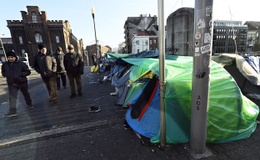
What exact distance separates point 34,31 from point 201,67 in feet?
124

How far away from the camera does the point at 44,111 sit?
4.12 metres

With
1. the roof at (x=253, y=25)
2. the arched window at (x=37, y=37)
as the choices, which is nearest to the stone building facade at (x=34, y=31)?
the arched window at (x=37, y=37)

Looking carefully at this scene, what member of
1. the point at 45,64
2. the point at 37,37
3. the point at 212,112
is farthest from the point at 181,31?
the point at 37,37

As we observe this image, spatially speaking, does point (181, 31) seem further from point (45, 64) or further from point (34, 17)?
point (34, 17)

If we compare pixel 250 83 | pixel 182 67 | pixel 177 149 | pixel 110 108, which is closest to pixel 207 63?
pixel 182 67

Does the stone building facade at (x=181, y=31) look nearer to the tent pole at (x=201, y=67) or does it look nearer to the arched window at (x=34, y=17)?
the tent pole at (x=201, y=67)

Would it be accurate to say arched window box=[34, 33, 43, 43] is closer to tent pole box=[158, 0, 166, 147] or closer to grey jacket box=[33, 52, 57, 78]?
grey jacket box=[33, 52, 57, 78]

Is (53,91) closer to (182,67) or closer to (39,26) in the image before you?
(182,67)

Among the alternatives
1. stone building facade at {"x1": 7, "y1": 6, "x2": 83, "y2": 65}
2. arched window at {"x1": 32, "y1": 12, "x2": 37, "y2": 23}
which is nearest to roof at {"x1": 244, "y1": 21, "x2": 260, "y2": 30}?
stone building facade at {"x1": 7, "y1": 6, "x2": 83, "y2": 65}

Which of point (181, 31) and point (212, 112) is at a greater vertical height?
point (181, 31)

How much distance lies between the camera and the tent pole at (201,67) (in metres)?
1.71

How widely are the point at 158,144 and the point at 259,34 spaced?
74855 millimetres

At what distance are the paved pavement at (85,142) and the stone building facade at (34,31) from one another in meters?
30.7

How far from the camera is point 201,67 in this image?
5.90ft
